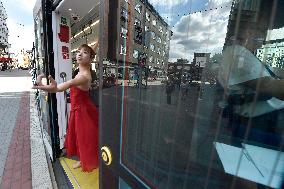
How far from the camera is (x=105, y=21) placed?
1.37 meters

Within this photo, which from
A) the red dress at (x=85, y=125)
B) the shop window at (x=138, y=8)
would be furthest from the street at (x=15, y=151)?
the shop window at (x=138, y=8)

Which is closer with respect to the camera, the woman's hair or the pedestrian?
the pedestrian

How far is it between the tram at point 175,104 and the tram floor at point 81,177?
115cm

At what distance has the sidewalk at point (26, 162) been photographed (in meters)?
2.97

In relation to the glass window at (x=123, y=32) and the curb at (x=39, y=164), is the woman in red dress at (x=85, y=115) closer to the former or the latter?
the curb at (x=39, y=164)

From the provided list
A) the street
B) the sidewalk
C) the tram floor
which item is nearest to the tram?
the tram floor

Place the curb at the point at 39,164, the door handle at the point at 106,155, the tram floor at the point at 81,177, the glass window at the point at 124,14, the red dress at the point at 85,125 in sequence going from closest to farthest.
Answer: the glass window at the point at 124,14 < the door handle at the point at 106,155 < the tram floor at the point at 81,177 < the red dress at the point at 85,125 < the curb at the point at 39,164

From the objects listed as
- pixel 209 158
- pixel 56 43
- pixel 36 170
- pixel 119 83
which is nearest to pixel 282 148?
pixel 209 158

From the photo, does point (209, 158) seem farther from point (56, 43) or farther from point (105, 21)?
point (56, 43)

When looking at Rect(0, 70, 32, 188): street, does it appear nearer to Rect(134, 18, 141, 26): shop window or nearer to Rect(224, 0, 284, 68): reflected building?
Rect(134, 18, 141, 26): shop window

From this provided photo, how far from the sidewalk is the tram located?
6.25ft

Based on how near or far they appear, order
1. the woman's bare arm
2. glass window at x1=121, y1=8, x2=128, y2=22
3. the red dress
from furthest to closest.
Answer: the red dress, the woman's bare arm, glass window at x1=121, y1=8, x2=128, y2=22

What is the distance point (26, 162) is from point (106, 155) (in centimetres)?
273

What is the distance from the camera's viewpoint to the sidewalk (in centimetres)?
297
